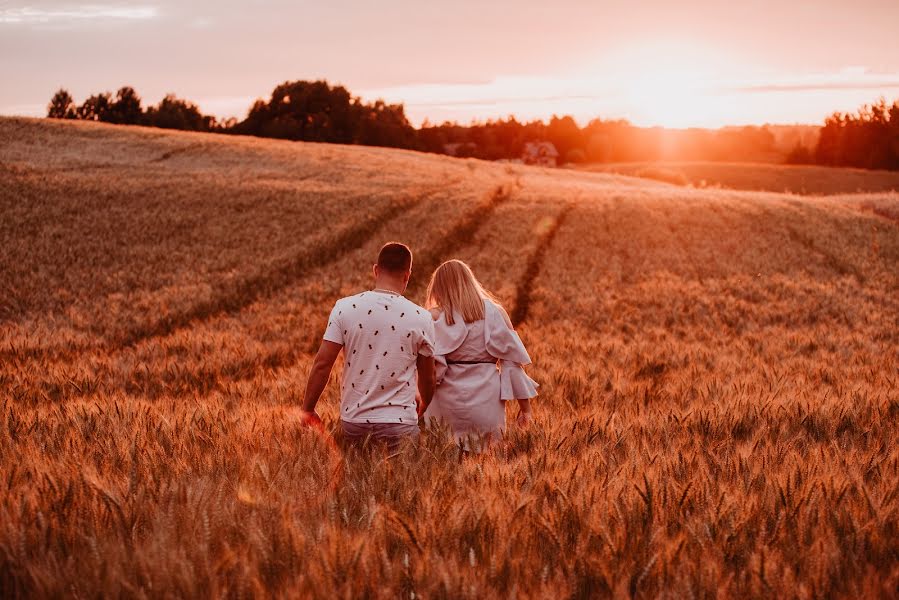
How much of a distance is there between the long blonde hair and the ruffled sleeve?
0.38 ft

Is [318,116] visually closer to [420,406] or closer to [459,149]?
[459,149]

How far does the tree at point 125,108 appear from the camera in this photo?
90812mm

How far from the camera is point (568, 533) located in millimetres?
2279

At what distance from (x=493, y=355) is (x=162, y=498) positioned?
3195 mm

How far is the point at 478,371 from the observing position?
5.24 meters

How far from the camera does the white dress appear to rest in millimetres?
5156

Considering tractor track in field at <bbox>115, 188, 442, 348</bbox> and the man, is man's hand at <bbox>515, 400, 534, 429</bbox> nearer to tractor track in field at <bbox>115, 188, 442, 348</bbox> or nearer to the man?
the man

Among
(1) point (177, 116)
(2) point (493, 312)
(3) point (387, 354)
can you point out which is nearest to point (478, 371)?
(2) point (493, 312)

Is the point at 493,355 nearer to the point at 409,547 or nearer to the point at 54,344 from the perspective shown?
the point at 409,547

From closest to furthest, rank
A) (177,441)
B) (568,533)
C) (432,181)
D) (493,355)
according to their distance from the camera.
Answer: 1. (568,533)
2. (177,441)
3. (493,355)
4. (432,181)

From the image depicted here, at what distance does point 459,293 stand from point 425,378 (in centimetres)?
82

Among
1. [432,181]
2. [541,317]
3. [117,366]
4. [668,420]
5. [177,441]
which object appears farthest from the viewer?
[432,181]

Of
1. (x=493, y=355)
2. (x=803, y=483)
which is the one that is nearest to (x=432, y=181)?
(x=493, y=355)

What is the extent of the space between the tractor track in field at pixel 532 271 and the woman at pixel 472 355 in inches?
333
